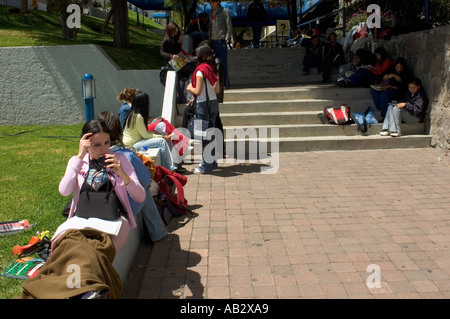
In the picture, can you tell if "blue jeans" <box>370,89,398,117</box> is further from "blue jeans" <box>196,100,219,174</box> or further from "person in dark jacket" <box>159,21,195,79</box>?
"person in dark jacket" <box>159,21,195,79</box>

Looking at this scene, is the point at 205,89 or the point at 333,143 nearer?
the point at 205,89

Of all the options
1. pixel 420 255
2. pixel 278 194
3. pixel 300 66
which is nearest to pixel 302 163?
pixel 278 194

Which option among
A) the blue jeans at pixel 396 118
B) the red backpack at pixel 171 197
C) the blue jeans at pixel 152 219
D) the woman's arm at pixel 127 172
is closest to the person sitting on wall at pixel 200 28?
the blue jeans at pixel 396 118

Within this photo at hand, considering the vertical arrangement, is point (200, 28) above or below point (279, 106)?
above

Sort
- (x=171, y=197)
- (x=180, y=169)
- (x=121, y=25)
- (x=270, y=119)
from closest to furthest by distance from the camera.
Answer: (x=171, y=197) → (x=180, y=169) → (x=270, y=119) → (x=121, y=25)

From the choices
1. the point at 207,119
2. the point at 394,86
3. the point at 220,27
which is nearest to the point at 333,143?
the point at 394,86

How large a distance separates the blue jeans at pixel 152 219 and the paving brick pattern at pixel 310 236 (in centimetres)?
12

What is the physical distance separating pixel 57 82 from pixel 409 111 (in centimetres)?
876

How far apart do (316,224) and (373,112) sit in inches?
177

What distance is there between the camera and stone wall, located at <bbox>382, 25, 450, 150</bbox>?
7.88m

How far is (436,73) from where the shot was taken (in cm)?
813

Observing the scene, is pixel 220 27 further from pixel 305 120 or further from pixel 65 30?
pixel 65 30

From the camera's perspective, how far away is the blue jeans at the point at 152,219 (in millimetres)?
4551

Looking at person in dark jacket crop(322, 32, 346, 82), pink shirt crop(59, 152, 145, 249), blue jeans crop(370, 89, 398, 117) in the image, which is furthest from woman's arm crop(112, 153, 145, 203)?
person in dark jacket crop(322, 32, 346, 82)
